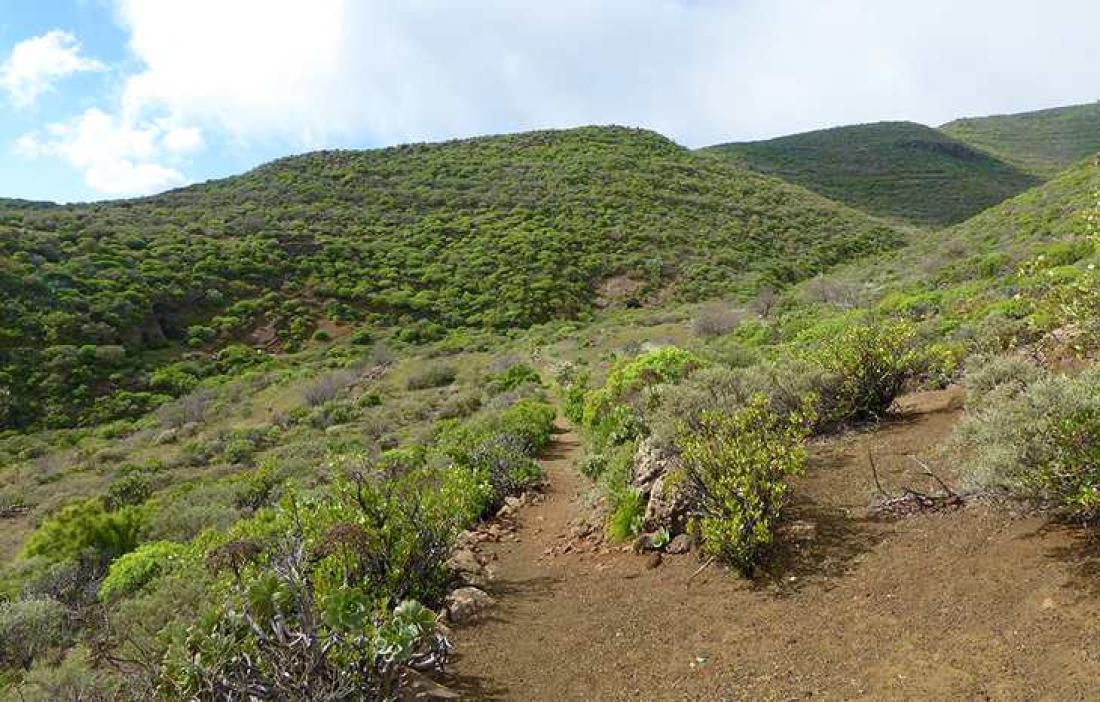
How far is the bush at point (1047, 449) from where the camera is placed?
4770 millimetres

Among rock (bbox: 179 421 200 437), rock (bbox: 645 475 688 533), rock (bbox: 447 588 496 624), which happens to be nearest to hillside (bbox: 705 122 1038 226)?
rock (bbox: 179 421 200 437)

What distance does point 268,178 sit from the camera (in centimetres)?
5209

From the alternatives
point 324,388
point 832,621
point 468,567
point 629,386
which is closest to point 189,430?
point 324,388

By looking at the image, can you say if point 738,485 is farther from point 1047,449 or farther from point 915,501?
point 1047,449

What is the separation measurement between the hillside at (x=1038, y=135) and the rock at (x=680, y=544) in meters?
78.6

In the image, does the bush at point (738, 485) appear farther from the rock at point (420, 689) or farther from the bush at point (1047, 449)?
the rock at point (420, 689)

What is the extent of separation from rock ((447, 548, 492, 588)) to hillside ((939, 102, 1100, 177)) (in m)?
79.2

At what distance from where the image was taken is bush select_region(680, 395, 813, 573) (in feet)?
18.9

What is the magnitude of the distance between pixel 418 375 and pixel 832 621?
2086 centimetres

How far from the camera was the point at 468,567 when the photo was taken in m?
7.32

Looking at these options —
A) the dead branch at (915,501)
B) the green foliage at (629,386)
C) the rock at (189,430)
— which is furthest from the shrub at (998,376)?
the rock at (189,430)

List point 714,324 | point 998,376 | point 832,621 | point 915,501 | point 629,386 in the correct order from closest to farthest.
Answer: point 832,621 < point 915,501 < point 998,376 < point 629,386 < point 714,324

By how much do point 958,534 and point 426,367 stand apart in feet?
70.7

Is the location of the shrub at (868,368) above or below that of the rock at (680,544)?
above
